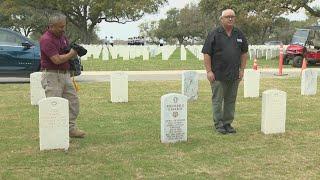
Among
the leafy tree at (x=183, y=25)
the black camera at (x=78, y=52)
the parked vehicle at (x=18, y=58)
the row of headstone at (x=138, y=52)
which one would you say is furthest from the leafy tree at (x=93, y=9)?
the black camera at (x=78, y=52)

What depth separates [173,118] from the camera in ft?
24.6

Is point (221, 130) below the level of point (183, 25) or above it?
below

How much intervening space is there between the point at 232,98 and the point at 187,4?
8771 centimetres

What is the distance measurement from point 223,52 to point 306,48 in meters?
19.0

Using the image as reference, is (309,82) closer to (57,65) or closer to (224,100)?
(224,100)

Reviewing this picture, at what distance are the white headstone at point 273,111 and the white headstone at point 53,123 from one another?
3.09m

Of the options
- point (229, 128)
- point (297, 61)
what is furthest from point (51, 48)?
point (297, 61)

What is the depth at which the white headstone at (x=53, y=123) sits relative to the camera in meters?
6.75

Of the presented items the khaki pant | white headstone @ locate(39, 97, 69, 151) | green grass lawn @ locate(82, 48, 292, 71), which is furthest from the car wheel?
white headstone @ locate(39, 97, 69, 151)

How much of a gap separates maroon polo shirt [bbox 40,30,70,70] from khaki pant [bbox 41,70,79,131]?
3.9 inches

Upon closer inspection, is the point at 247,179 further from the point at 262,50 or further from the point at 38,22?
the point at 38,22

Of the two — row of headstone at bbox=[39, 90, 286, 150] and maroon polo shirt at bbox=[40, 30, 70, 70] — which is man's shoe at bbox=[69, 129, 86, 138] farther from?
maroon polo shirt at bbox=[40, 30, 70, 70]

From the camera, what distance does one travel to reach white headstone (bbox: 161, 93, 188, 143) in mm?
7375

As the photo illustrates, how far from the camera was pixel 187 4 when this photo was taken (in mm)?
94562
